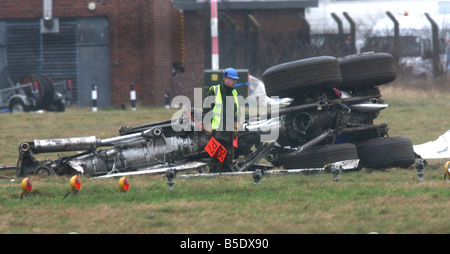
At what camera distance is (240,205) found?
830cm

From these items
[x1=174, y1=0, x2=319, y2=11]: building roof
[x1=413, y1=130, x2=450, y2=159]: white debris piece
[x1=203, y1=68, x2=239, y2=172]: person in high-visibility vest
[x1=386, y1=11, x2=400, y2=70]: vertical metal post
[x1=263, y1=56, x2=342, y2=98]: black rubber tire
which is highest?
[x1=174, y1=0, x2=319, y2=11]: building roof

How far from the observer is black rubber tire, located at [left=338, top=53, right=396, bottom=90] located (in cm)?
1108

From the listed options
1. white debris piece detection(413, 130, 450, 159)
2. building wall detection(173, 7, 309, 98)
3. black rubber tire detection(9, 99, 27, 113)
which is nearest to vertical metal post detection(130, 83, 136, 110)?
building wall detection(173, 7, 309, 98)

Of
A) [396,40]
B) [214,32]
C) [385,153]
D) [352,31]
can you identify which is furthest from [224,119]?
[352,31]

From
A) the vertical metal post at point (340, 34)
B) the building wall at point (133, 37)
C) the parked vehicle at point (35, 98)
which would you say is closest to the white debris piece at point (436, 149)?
the parked vehicle at point (35, 98)

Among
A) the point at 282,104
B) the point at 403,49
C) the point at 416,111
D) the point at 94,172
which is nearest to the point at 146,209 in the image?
the point at 94,172

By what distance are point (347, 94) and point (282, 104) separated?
93 cm

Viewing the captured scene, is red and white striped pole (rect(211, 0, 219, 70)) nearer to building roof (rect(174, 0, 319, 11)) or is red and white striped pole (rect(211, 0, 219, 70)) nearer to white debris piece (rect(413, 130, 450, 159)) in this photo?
building roof (rect(174, 0, 319, 11))

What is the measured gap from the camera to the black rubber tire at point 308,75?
34.8 ft

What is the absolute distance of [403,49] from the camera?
28.2m

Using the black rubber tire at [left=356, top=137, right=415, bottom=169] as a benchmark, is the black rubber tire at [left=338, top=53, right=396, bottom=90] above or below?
above

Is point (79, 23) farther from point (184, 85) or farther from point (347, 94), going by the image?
point (347, 94)

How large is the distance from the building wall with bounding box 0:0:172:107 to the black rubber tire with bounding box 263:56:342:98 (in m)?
16.8
